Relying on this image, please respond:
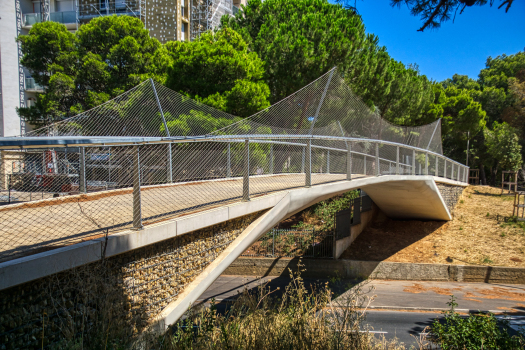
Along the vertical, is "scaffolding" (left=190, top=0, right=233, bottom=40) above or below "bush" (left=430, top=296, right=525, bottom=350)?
above

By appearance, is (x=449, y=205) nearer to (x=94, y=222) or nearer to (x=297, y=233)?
(x=297, y=233)

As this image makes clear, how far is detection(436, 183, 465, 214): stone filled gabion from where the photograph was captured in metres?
14.8

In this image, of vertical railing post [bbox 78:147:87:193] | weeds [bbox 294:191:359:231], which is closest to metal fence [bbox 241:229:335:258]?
weeds [bbox 294:191:359:231]

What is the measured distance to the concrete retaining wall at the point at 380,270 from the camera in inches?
502

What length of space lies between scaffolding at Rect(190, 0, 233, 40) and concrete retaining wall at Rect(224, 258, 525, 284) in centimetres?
1890

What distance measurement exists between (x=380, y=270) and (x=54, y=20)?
2497 centimetres

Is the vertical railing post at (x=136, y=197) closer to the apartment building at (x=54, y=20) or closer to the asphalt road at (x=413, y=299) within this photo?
→ the asphalt road at (x=413, y=299)

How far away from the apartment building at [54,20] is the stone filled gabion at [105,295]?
21.1 m

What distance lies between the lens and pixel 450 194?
1616 cm

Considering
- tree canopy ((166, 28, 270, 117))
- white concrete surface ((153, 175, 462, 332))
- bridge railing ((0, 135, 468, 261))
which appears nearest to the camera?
bridge railing ((0, 135, 468, 261))

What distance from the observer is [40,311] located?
9.47 feet

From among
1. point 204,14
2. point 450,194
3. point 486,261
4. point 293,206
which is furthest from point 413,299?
point 204,14

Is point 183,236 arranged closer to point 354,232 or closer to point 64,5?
point 354,232

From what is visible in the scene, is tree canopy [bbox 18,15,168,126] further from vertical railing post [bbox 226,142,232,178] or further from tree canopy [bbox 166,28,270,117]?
vertical railing post [bbox 226,142,232,178]
